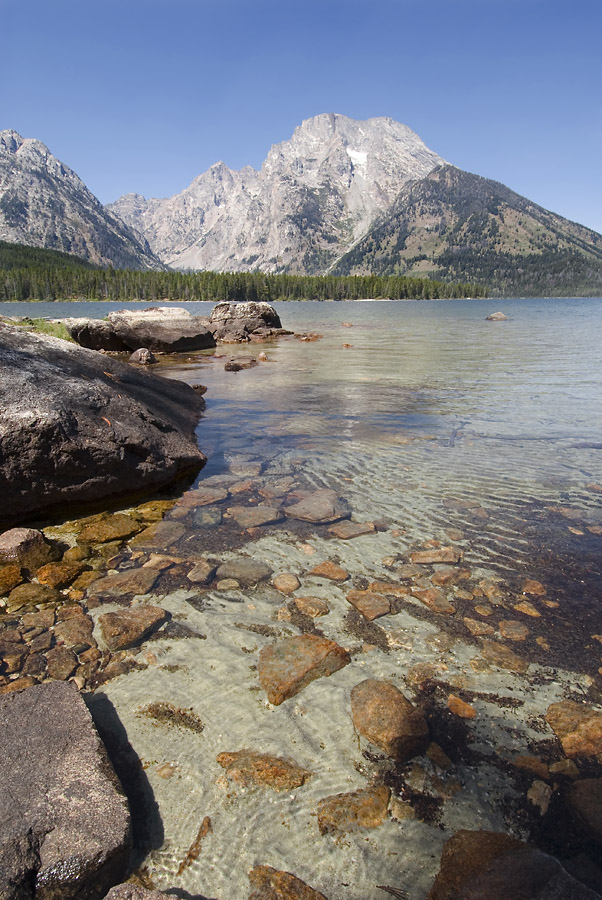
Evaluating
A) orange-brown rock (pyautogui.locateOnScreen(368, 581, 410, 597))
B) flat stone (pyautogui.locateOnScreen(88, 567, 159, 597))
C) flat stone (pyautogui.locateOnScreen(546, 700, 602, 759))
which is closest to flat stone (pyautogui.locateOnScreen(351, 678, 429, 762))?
flat stone (pyautogui.locateOnScreen(546, 700, 602, 759))

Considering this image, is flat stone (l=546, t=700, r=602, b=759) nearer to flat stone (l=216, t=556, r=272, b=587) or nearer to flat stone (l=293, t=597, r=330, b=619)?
Answer: flat stone (l=293, t=597, r=330, b=619)

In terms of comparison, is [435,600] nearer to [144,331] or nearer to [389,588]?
[389,588]

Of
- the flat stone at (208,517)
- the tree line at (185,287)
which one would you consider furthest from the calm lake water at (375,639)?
the tree line at (185,287)

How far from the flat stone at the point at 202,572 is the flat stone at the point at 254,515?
1010 mm

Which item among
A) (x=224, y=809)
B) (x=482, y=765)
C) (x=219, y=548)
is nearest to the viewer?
(x=224, y=809)

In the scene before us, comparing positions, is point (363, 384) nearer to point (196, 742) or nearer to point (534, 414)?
point (534, 414)

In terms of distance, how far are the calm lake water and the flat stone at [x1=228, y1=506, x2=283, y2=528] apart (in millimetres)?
272

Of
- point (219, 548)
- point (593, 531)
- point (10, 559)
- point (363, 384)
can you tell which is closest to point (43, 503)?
point (10, 559)

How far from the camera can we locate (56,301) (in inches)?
6703

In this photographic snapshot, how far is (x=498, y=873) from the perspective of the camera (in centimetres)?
220

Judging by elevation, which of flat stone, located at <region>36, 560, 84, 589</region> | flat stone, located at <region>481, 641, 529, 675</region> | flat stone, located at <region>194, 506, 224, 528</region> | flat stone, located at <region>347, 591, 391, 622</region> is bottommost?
flat stone, located at <region>481, 641, 529, 675</region>

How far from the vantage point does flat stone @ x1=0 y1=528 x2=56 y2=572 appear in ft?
17.0

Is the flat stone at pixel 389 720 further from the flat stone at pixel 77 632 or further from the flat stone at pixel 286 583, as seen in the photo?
the flat stone at pixel 77 632

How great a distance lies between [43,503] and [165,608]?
9.42 ft
